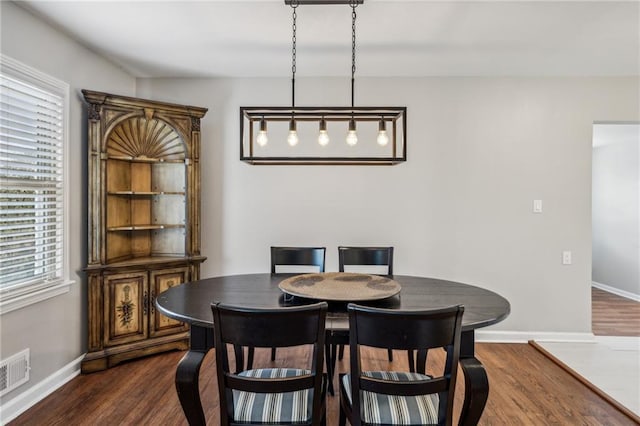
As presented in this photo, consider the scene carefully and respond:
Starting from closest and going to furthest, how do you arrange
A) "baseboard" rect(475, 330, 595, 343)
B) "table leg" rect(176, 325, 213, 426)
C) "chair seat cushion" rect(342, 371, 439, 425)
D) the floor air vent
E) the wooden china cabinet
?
1. "chair seat cushion" rect(342, 371, 439, 425)
2. "table leg" rect(176, 325, 213, 426)
3. the floor air vent
4. the wooden china cabinet
5. "baseboard" rect(475, 330, 595, 343)

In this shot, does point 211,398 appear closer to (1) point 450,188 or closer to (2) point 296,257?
(2) point 296,257

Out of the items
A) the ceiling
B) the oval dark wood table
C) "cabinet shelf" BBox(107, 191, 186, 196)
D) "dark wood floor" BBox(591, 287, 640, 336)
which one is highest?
the ceiling

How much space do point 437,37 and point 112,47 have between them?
98.5 inches

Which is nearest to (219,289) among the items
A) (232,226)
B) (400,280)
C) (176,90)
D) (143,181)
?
(400,280)

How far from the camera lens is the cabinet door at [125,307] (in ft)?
8.99

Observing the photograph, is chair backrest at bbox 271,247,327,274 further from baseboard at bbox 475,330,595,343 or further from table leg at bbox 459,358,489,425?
baseboard at bbox 475,330,595,343

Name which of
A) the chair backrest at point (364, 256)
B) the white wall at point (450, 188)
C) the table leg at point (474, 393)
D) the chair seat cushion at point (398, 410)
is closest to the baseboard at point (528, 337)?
the white wall at point (450, 188)

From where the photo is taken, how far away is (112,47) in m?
2.79

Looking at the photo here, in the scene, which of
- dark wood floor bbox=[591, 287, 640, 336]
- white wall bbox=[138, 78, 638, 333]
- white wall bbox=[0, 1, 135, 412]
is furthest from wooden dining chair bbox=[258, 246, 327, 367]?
dark wood floor bbox=[591, 287, 640, 336]

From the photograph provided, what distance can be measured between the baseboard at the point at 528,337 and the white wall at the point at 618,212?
2526 mm

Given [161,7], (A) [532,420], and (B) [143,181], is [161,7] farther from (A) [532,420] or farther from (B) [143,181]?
(A) [532,420]

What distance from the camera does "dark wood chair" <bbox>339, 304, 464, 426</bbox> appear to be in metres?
1.27

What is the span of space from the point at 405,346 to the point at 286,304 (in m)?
0.75

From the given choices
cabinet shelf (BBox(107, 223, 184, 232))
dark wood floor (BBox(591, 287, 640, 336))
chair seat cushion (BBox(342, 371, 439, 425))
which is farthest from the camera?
dark wood floor (BBox(591, 287, 640, 336))
